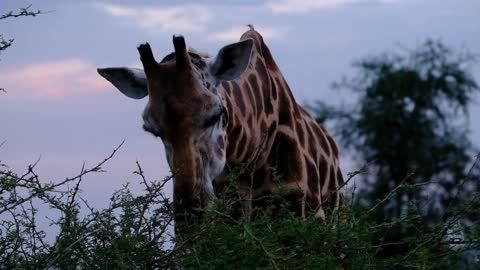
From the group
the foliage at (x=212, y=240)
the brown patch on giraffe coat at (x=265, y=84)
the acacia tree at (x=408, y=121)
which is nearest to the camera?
the foliage at (x=212, y=240)

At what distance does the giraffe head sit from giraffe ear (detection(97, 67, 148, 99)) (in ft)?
0.71

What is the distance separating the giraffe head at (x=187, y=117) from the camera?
520cm

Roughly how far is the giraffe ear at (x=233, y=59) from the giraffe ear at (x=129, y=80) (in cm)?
43

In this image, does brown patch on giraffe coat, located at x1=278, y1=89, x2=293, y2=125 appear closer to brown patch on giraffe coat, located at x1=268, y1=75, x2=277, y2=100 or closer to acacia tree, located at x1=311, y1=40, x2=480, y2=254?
brown patch on giraffe coat, located at x1=268, y1=75, x2=277, y2=100

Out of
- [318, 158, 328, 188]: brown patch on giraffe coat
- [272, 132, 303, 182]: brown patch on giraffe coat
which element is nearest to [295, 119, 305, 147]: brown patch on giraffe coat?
[272, 132, 303, 182]: brown patch on giraffe coat

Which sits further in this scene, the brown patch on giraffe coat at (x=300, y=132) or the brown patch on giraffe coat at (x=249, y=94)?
the brown patch on giraffe coat at (x=300, y=132)

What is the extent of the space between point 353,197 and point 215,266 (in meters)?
0.82

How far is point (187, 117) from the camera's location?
532 cm

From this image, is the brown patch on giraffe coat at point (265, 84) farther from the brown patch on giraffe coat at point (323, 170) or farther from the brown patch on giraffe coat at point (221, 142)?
the brown patch on giraffe coat at point (221, 142)

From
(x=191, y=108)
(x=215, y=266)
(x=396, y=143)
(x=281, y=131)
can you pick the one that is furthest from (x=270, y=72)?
(x=396, y=143)

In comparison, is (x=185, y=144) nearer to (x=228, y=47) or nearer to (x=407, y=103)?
(x=228, y=47)

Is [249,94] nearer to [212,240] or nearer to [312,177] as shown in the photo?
[312,177]

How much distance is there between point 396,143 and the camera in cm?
1421

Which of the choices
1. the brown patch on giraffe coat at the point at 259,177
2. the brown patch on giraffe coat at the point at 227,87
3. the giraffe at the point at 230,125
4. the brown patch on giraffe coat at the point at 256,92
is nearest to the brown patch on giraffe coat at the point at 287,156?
the giraffe at the point at 230,125
